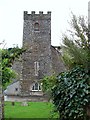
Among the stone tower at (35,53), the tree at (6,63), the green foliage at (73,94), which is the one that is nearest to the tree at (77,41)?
the green foliage at (73,94)

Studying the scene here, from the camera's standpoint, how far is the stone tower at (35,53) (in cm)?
3247

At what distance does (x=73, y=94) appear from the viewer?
6633 mm

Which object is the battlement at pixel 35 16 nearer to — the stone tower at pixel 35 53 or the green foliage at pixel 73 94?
the stone tower at pixel 35 53

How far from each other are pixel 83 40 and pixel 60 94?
1.30 metres

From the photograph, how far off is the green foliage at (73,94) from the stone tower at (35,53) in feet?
82.5

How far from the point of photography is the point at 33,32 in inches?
1294

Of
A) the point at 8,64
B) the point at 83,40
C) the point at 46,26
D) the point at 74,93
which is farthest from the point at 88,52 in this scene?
the point at 46,26

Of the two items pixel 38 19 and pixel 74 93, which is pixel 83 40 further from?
pixel 38 19

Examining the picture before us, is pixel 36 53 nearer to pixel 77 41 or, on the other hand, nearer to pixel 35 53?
pixel 35 53

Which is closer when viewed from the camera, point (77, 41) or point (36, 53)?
point (77, 41)

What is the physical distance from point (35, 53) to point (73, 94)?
26.8m

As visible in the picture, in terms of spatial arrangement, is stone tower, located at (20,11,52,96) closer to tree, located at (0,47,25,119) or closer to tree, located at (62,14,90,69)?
tree, located at (0,47,25,119)

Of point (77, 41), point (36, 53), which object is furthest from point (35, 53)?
point (77, 41)

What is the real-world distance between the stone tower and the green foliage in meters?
25.2
